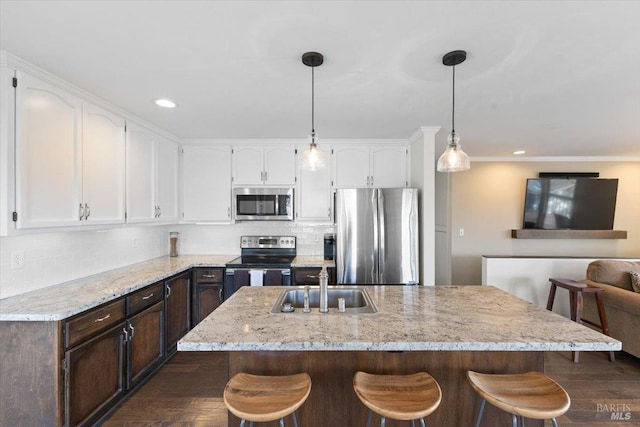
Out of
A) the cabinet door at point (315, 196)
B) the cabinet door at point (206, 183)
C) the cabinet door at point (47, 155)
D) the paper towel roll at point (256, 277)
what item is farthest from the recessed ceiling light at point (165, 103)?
the paper towel roll at point (256, 277)

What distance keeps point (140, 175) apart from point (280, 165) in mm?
1512

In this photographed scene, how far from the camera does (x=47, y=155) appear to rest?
1.91 m

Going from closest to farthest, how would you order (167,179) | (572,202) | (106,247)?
(106,247), (167,179), (572,202)

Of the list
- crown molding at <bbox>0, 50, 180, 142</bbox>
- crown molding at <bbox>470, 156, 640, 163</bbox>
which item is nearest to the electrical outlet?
crown molding at <bbox>0, 50, 180, 142</bbox>

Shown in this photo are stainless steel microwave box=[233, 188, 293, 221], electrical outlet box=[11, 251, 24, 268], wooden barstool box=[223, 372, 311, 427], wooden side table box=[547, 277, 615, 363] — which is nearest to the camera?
wooden barstool box=[223, 372, 311, 427]

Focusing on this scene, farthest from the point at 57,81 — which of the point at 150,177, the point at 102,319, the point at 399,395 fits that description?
the point at 399,395

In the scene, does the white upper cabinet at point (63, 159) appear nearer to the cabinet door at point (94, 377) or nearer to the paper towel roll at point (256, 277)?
the cabinet door at point (94, 377)

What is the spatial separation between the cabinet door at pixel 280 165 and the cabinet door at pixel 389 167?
100cm

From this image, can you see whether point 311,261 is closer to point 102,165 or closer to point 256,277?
point 256,277

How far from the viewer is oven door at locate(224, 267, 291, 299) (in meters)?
3.21

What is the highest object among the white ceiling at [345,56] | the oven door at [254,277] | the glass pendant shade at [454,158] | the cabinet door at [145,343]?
the white ceiling at [345,56]

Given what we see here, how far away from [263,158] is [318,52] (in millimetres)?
2130

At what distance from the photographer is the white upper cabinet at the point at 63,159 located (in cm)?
178

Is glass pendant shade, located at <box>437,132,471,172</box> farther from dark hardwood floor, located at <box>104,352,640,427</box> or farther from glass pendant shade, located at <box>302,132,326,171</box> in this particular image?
dark hardwood floor, located at <box>104,352,640,427</box>
